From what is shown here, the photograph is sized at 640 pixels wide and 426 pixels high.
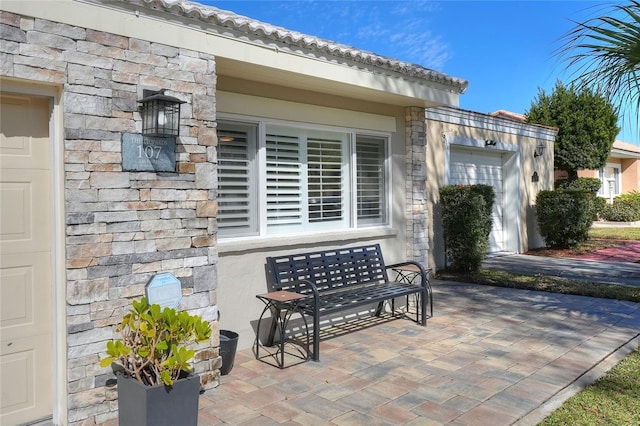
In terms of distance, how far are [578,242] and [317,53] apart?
10.8 meters

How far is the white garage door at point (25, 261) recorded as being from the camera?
344 cm

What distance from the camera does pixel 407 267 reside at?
7109 millimetres

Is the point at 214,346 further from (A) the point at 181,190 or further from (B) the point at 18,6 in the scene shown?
(B) the point at 18,6

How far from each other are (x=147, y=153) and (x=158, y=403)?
A: 194 centimetres

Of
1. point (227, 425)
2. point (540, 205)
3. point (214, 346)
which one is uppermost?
point (540, 205)

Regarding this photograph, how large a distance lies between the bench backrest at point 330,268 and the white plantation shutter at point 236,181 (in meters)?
0.58

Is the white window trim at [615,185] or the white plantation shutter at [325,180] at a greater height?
the white window trim at [615,185]

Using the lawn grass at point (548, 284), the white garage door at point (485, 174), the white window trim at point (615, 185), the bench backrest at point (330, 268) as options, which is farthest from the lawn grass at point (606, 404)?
the white window trim at point (615, 185)

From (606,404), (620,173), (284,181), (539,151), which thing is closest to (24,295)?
(284,181)

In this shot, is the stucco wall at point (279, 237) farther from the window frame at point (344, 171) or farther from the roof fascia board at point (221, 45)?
the roof fascia board at point (221, 45)

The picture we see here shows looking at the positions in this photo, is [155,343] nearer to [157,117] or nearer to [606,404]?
[157,117]

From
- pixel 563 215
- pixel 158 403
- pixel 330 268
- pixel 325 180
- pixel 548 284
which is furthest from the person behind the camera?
pixel 563 215

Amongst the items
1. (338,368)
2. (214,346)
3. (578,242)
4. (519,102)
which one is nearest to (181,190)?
(214,346)

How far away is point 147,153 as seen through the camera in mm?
3918
